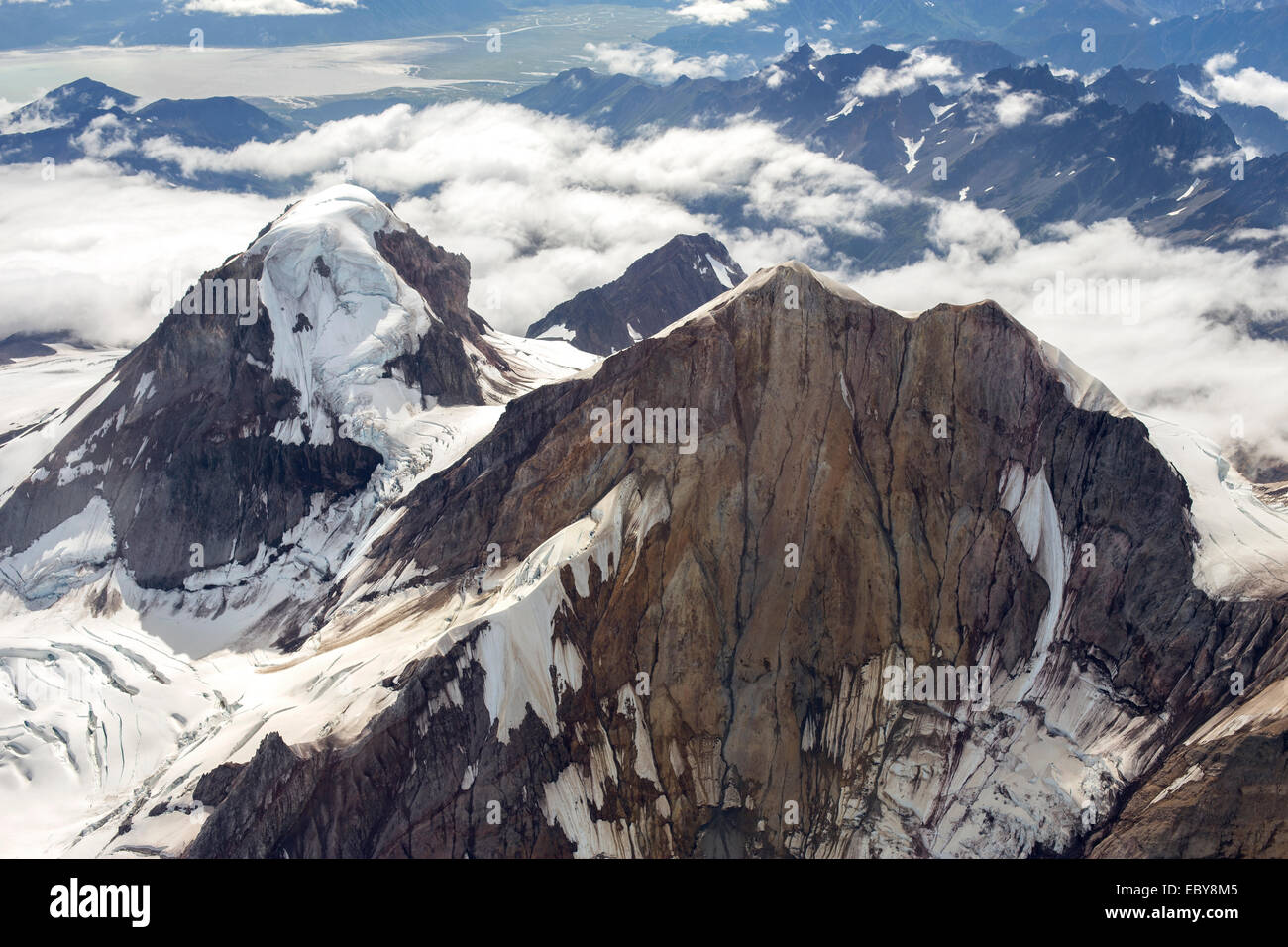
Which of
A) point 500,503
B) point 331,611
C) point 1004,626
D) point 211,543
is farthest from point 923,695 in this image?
point 211,543

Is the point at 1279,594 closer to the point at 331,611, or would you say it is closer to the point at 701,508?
the point at 701,508

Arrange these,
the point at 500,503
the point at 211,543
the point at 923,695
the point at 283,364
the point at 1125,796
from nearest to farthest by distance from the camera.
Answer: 1. the point at 1125,796
2. the point at 923,695
3. the point at 500,503
4. the point at 211,543
5. the point at 283,364

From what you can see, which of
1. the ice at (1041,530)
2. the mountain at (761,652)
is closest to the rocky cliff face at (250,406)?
the mountain at (761,652)
